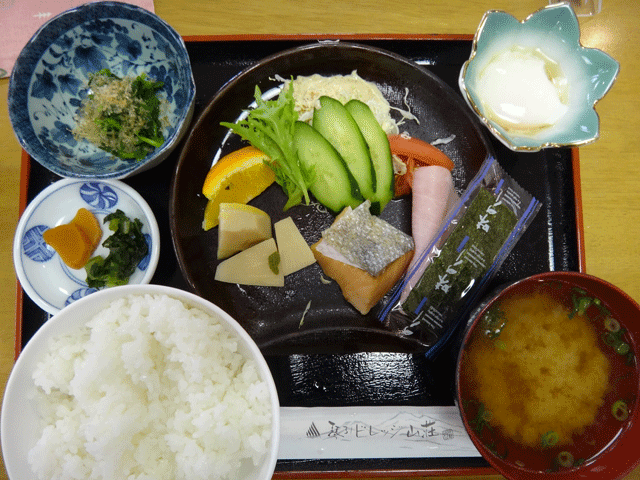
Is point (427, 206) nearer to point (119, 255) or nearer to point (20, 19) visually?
point (119, 255)

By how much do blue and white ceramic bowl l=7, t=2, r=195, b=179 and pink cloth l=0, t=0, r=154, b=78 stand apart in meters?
0.28

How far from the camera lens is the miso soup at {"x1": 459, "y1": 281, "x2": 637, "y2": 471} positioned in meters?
1.66

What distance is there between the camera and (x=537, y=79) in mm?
1897

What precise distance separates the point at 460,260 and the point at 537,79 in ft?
3.02

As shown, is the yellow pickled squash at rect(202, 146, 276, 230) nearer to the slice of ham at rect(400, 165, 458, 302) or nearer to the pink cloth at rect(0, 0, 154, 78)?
the slice of ham at rect(400, 165, 458, 302)

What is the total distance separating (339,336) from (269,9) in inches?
64.2

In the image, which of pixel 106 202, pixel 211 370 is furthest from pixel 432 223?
pixel 106 202

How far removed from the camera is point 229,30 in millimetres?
2018

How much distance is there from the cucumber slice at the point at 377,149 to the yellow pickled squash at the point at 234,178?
18.5 inches

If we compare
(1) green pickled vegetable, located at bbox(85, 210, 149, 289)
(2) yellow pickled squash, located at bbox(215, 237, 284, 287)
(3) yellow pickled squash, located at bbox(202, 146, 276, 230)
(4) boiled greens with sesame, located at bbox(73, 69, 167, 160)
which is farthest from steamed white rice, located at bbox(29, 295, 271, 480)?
(4) boiled greens with sesame, located at bbox(73, 69, 167, 160)

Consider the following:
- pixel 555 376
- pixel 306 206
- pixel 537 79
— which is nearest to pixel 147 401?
pixel 306 206

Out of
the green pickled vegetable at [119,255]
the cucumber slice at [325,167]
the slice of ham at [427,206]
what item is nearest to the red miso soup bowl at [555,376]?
the slice of ham at [427,206]

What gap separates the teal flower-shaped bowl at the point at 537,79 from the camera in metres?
1.78

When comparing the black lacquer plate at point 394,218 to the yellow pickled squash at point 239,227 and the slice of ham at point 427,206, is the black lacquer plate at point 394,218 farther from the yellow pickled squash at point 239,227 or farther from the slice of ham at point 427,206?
the slice of ham at point 427,206
